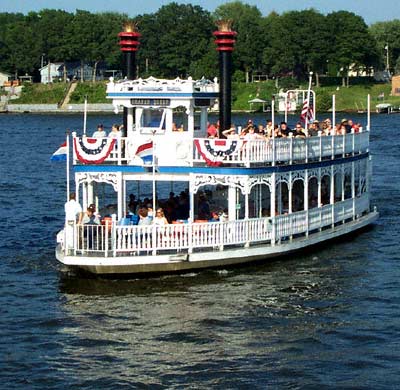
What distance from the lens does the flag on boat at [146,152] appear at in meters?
30.0

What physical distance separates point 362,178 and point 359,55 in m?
124

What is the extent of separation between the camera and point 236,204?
99.6ft

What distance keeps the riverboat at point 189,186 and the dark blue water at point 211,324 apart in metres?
0.72

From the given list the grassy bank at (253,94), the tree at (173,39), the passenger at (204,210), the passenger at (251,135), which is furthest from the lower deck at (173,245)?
the tree at (173,39)

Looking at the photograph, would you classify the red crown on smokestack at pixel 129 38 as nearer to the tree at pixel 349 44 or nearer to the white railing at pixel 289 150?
the white railing at pixel 289 150

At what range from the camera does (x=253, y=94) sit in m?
155

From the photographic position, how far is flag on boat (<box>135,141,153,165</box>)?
2998cm

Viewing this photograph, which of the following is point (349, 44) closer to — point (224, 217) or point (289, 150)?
point (289, 150)

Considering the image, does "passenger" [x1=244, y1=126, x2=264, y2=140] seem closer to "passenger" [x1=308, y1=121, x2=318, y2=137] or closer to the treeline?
"passenger" [x1=308, y1=121, x2=318, y2=137]

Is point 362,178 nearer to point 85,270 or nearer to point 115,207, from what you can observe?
point 115,207

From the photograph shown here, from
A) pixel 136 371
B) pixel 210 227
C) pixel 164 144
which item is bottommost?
pixel 136 371

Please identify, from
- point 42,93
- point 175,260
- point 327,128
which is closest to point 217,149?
point 175,260

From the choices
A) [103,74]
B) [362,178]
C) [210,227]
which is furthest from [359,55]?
[210,227]

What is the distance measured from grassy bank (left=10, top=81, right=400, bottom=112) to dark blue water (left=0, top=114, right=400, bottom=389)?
377 ft
